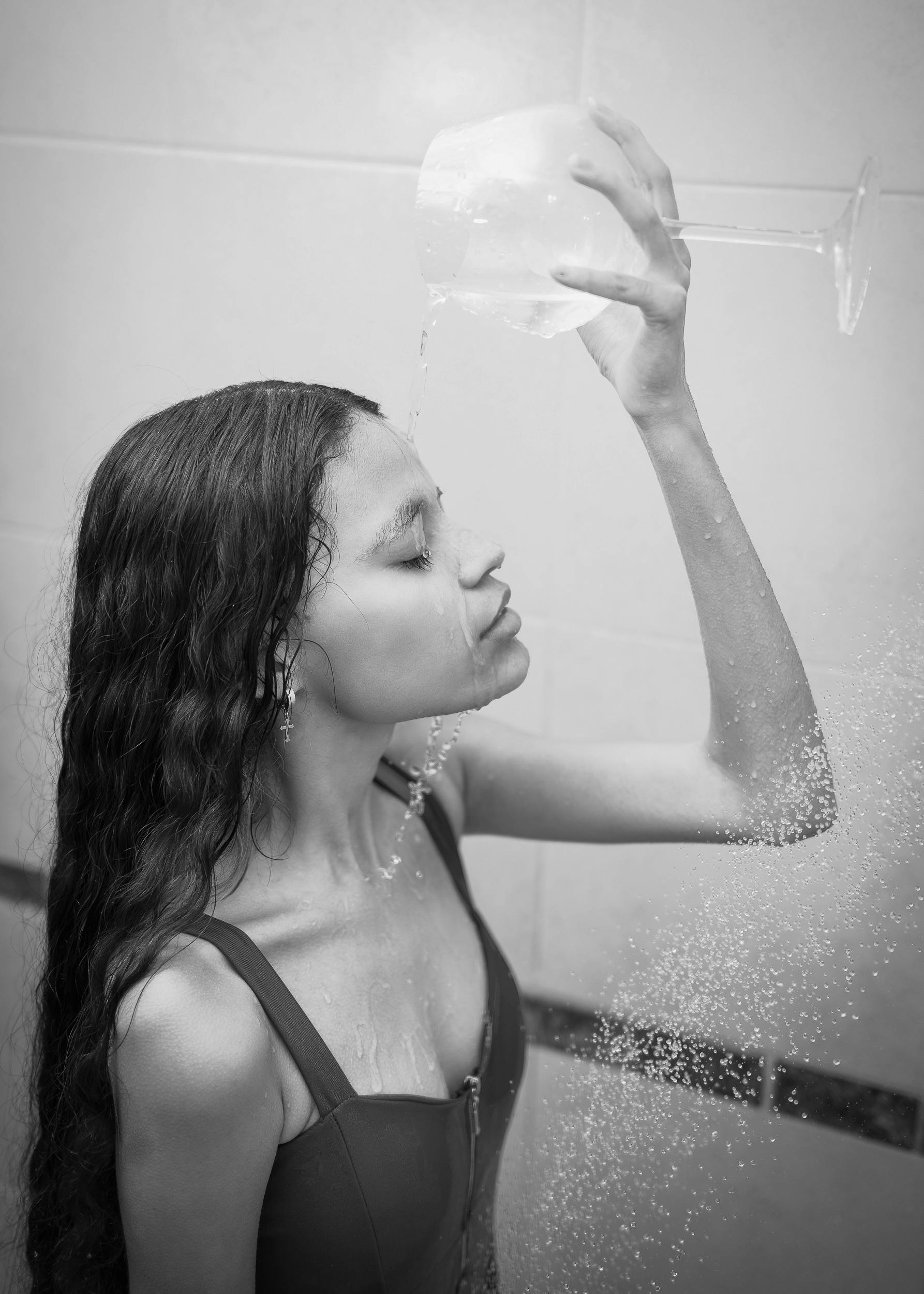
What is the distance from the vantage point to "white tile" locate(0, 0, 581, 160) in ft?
3.78

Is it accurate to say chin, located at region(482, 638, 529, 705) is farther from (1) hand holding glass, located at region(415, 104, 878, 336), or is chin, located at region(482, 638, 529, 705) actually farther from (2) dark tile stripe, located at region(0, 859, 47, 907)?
(2) dark tile stripe, located at region(0, 859, 47, 907)

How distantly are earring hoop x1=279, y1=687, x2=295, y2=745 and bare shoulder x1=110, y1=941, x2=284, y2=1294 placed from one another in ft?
0.64

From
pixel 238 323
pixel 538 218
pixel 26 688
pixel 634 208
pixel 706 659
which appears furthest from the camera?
pixel 26 688

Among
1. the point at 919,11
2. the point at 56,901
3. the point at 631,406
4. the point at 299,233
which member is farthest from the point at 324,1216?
the point at 919,11

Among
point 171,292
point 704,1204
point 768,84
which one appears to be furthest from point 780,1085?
point 171,292

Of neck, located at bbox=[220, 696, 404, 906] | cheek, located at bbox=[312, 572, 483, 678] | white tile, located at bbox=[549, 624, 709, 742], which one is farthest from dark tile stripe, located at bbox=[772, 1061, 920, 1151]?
cheek, located at bbox=[312, 572, 483, 678]

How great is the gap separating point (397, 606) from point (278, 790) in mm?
215

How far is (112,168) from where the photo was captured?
136 cm

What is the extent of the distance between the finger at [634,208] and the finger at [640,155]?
0.03 metres

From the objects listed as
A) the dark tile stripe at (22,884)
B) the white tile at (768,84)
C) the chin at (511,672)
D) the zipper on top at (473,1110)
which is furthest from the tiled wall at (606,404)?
the dark tile stripe at (22,884)

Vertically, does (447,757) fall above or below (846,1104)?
above

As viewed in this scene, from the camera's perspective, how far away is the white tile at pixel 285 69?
3.78 feet

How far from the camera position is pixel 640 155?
76cm

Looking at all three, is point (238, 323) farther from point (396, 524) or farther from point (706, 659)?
point (706, 659)
